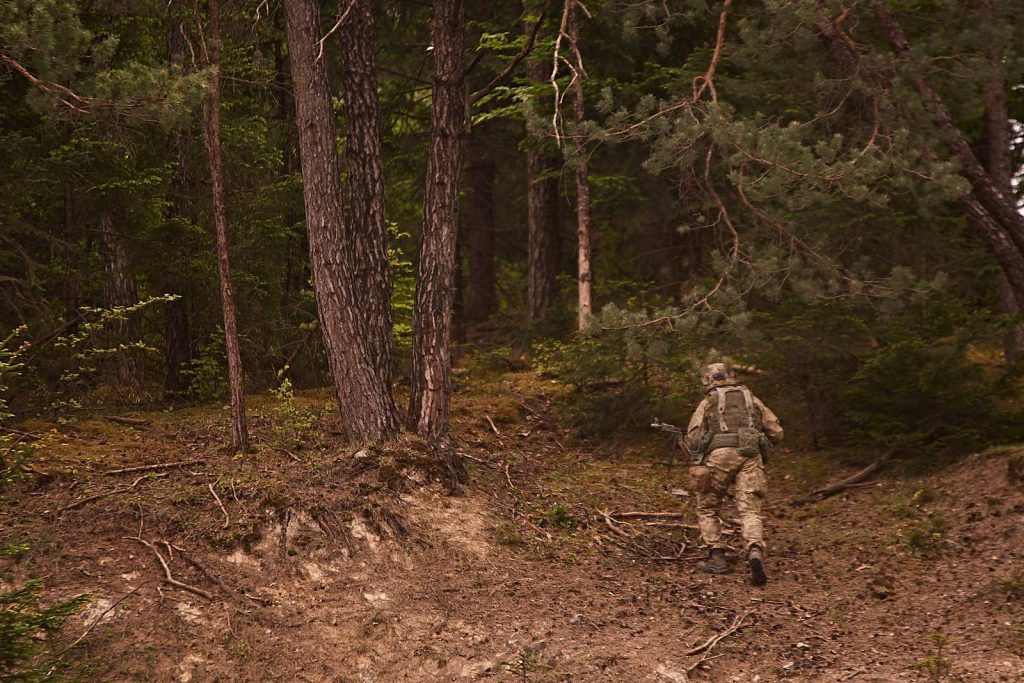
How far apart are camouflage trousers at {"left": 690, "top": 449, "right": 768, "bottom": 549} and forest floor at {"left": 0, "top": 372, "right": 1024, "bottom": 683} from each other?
45cm

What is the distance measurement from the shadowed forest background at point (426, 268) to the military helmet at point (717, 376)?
0.72 m

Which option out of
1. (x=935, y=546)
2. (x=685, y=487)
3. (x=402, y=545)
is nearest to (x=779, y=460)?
Result: (x=685, y=487)

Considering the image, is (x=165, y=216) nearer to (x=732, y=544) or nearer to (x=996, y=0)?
(x=732, y=544)

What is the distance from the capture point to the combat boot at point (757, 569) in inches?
340

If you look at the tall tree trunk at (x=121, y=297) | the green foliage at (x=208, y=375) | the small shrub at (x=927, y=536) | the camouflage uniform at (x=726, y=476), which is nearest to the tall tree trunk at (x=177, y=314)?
the green foliage at (x=208, y=375)

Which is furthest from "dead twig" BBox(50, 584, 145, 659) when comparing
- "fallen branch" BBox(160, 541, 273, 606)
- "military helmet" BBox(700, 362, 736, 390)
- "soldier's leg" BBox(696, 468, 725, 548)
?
"military helmet" BBox(700, 362, 736, 390)

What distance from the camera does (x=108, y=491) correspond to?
834 centimetres

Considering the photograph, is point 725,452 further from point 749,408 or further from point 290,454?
point 290,454

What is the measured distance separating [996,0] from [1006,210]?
2551mm

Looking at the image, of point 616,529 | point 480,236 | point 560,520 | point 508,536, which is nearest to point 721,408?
point 616,529

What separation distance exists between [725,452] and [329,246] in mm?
4889

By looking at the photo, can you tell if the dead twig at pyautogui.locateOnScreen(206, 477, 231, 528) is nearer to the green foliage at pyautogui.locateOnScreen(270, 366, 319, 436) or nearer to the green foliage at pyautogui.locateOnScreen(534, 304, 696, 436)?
the green foliage at pyautogui.locateOnScreen(270, 366, 319, 436)

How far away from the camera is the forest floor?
6.92 m

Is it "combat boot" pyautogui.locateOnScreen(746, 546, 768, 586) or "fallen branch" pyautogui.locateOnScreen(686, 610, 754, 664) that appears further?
"combat boot" pyautogui.locateOnScreen(746, 546, 768, 586)
